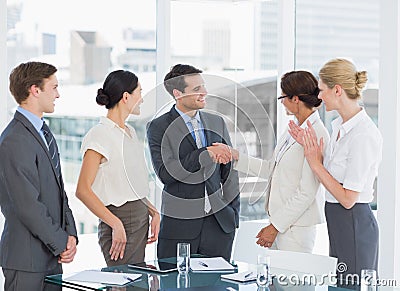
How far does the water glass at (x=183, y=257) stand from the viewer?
3.35m

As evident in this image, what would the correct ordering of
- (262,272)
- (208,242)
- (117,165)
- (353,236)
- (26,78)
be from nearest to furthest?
1. (262,272)
2. (26,78)
3. (353,236)
4. (117,165)
5. (208,242)

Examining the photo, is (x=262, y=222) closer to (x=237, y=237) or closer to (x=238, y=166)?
(x=237, y=237)

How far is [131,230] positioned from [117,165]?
1.12 ft

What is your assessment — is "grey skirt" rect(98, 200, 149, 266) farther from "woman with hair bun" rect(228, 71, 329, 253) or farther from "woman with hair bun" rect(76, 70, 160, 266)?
"woman with hair bun" rect(228, 71, 329, 253)

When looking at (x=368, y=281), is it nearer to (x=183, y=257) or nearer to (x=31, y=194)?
(x=183, y=257)

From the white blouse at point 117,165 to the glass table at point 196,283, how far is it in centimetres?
56

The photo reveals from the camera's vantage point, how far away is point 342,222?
3.79 m

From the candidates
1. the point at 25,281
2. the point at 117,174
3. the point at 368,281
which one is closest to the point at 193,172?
the point at 117,174

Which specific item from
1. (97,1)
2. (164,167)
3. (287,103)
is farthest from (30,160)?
(97,1)

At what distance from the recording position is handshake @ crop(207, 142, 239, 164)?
12.6ft

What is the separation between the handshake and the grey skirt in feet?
1.54

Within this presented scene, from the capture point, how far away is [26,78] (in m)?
3.55

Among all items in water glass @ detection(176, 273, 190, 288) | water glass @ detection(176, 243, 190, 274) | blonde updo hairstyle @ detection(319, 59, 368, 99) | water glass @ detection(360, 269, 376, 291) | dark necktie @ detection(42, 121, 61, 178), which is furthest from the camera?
blonde updo hairstyle @ detection(319, 59, 368, 99)

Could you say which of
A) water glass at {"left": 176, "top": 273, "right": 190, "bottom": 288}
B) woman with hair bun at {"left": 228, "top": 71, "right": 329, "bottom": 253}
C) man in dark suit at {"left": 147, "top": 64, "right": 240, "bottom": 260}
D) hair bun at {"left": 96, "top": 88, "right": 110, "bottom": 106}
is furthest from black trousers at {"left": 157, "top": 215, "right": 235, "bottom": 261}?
hair bun at {"left": 96, "top": 88, "right": 110, "bottom": 106}
